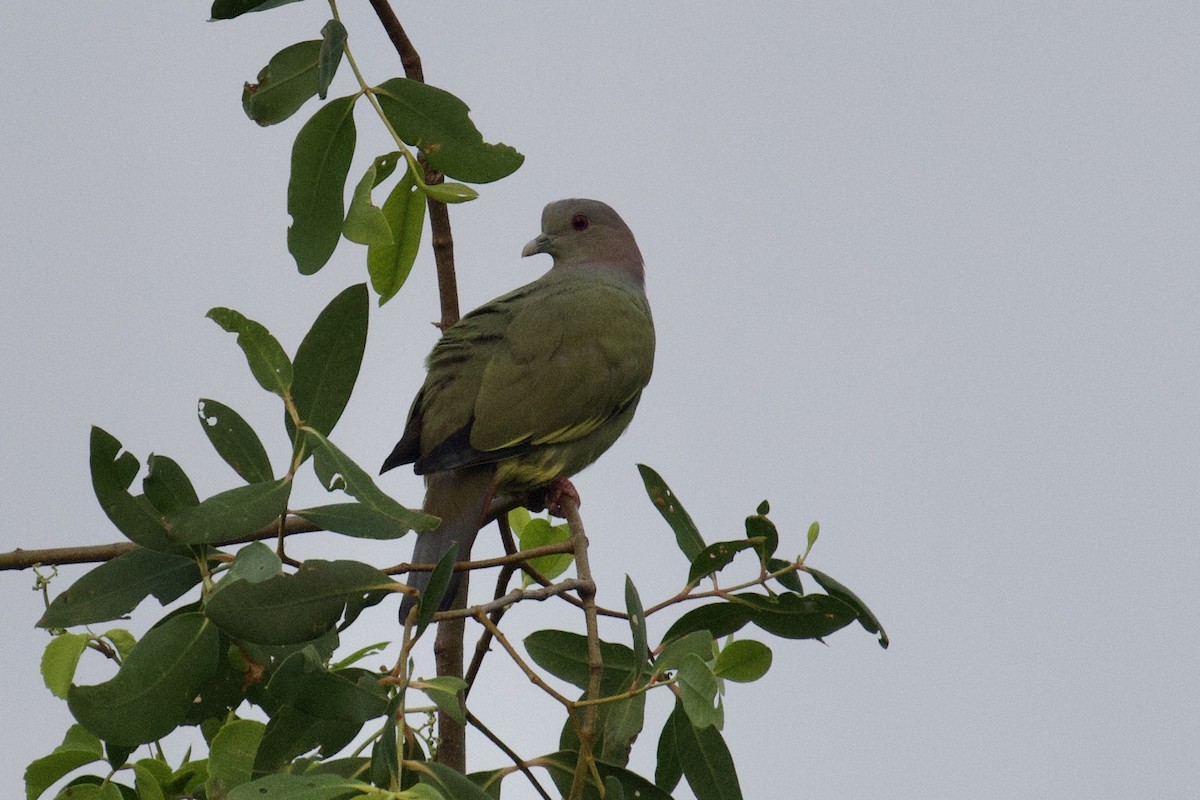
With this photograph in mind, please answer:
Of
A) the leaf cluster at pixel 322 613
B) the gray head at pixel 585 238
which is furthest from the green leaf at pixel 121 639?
the gray head at pixel 585 238

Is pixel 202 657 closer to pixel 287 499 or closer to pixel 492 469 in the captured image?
pixel 287 499

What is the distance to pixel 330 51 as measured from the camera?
6.82ft

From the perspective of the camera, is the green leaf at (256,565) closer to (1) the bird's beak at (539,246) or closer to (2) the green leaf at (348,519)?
(2) the green leaf at (348,519)

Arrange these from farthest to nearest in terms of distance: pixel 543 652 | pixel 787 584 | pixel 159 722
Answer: pixel 787 584 < pixel 543 652 < pixel 159 722

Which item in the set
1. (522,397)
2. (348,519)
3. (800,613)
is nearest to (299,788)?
(348,519)

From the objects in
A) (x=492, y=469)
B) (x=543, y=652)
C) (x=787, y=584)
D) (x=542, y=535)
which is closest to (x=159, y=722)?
(x=543, y=652)

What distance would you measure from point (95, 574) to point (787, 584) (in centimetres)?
119

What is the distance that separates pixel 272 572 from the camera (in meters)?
1.73

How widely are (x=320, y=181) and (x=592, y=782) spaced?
1117mm

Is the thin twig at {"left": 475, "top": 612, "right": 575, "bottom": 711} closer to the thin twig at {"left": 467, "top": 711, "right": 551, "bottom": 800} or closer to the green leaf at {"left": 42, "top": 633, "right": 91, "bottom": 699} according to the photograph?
the thin twig at {"left": 467, "top": 711, "right": 551, "bottom": 800}

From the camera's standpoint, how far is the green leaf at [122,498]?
192 centimetres

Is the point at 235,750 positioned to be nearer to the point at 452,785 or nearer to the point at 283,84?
the point at 452,785

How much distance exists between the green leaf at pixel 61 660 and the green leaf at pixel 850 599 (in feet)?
4.12

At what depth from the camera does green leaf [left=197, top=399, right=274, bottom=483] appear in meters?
1.99
